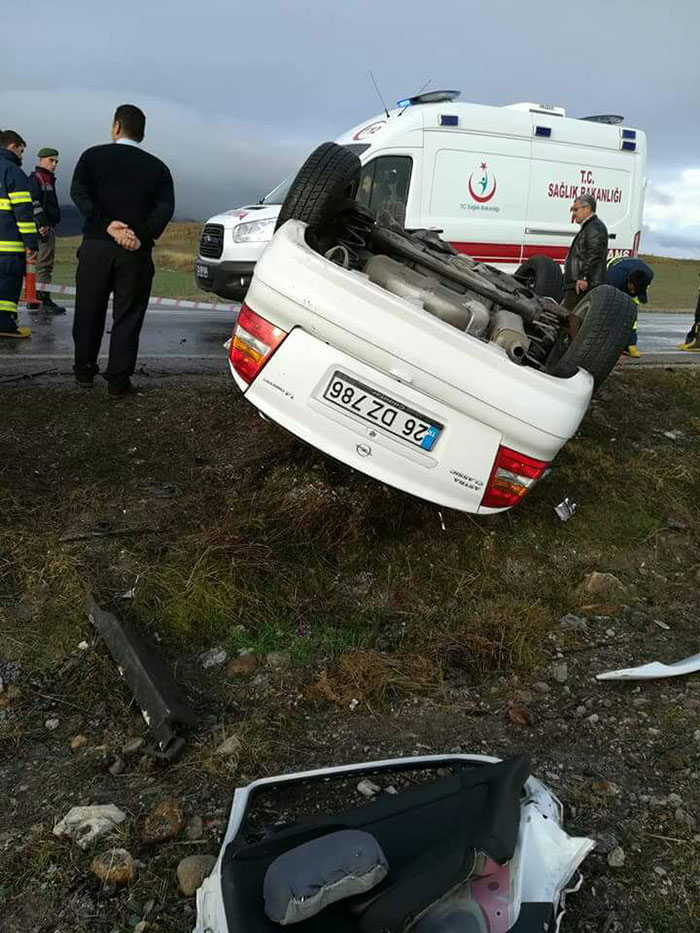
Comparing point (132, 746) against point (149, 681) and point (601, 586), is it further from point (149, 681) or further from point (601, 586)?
point (601, 586)

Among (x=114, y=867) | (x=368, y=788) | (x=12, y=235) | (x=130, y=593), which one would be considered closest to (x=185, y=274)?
(x=12, y=235)

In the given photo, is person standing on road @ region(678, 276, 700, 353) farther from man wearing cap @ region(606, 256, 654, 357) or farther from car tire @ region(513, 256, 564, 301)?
car tire @ region(513, 256, 564, 301)

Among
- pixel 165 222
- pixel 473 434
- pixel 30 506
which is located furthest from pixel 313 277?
pixel 165 222

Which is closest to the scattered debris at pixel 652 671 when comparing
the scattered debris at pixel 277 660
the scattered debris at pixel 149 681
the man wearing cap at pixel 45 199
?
the scattered debris at pixel 277 660

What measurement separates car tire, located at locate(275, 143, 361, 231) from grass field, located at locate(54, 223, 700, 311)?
967 centimetres

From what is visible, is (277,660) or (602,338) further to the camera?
(602,338)

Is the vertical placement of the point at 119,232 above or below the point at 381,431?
above

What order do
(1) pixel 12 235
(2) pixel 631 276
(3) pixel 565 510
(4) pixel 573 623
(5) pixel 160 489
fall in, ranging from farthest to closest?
(2) pixel 631 276 → (1) pixel 12 235 → (3) pixel 565 510 → (5) pixel 160 489 → (4) pixel 573 623

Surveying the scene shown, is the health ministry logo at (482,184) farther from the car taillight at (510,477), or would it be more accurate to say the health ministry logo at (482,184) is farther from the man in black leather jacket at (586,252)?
the car taillight at (510,477)

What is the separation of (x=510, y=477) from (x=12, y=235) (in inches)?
228

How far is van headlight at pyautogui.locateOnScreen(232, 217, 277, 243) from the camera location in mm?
8188

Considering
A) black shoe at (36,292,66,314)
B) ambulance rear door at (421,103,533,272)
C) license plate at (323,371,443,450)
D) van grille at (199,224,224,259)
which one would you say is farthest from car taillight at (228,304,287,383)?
black shoe at (36,292,66,314)

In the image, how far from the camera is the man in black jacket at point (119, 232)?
4.88m

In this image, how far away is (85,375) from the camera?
17.1ft
